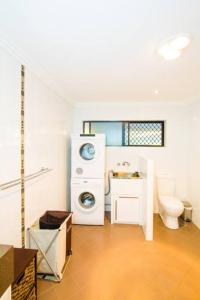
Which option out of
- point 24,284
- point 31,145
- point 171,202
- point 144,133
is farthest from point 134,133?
point 24,284

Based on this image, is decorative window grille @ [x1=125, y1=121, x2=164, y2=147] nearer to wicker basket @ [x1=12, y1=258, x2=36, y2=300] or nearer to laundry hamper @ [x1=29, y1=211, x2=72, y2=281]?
laundry hamper @ [x1=29, y1=211, x2=72, y2=281]

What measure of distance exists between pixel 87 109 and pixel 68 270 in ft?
9.62

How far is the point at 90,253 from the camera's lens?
2.54 metres

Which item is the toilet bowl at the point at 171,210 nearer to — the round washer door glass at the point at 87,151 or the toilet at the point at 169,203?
the toilet at the point at 169,203

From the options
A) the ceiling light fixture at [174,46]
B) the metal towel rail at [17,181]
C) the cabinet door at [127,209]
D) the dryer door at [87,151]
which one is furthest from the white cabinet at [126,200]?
the ceiling light fixture at [174,46]

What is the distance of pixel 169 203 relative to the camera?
325 centimetres

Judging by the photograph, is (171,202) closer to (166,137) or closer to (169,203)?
(169,203)

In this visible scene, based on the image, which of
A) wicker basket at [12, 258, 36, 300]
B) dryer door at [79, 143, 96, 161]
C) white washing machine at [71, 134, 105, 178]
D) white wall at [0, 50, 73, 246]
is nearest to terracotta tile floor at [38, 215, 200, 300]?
wicker basket at [12, 258, 36, 300]

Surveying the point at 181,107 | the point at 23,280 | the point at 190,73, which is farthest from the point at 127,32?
the point at 181,107

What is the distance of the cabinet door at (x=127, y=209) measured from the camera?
342 cm

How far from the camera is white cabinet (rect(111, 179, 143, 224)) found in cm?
341

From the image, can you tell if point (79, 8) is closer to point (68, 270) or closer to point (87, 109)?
point (68, 270)

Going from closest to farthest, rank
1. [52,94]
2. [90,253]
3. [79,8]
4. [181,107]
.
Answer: [79,8] → [90,253] → [52,94] → [181,107]

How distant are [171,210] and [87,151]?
5.81 feet
